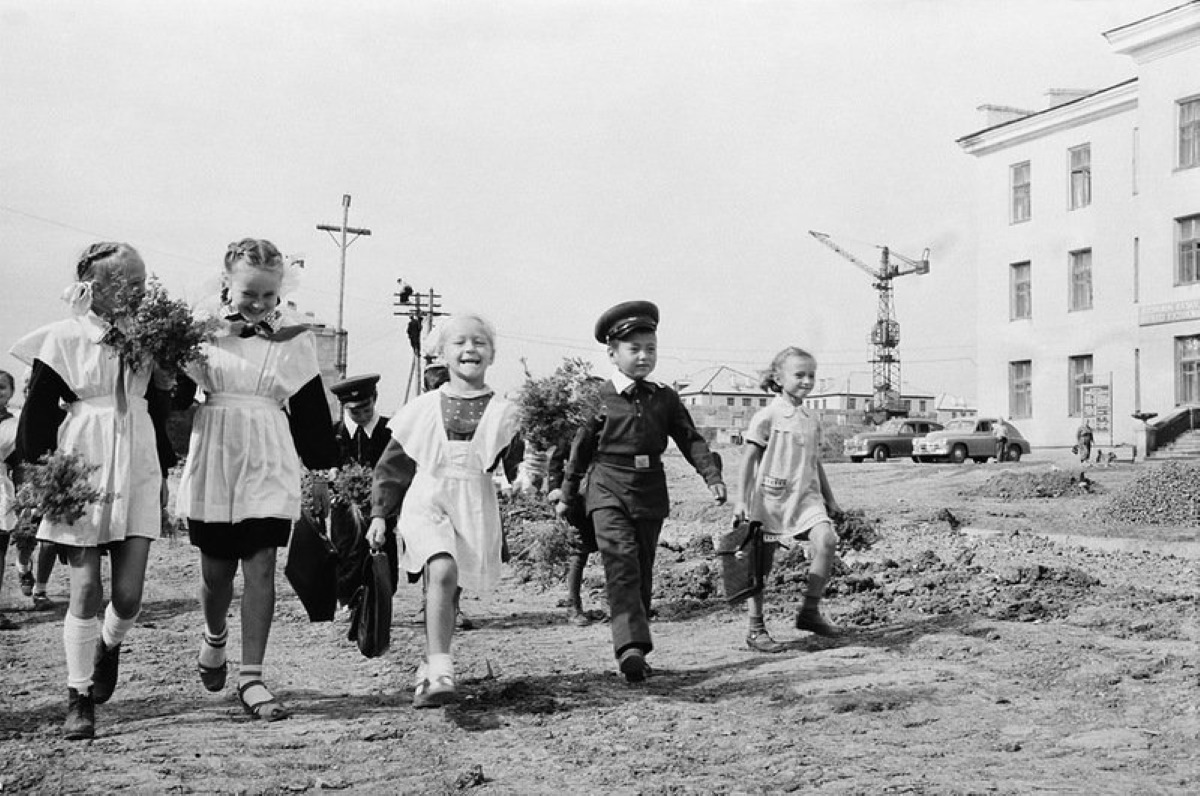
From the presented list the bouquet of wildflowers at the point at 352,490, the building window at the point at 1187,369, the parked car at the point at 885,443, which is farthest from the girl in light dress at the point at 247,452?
the parked car at the point at 885,443

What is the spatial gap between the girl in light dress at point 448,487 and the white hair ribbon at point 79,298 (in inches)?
55.0

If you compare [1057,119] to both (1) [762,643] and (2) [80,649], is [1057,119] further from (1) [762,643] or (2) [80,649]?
(2) [80,649]

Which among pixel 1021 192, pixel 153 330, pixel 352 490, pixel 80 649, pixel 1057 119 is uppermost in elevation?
pixel 1057 119

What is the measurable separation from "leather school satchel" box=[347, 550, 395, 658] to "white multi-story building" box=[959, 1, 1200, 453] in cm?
2990

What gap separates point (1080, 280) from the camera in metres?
40.8

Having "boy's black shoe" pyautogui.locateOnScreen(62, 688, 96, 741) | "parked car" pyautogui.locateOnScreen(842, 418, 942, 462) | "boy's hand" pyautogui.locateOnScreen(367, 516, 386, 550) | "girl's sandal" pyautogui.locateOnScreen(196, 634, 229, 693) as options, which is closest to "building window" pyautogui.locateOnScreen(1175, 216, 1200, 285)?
"parked car" pyautogui.locateOnScreen(842, 418, 942, 462)

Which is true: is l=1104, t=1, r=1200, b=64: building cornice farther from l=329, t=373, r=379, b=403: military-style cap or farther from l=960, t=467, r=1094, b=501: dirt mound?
l=329, t=373, r=379, b=403: military-style cap

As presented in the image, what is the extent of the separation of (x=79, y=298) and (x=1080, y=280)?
3940 centimetres

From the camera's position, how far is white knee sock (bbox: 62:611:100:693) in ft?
17.1

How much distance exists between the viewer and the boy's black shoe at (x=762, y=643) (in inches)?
284

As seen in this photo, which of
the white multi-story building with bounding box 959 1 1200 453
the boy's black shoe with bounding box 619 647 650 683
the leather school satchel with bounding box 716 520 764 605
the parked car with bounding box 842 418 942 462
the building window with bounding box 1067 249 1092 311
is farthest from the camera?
the parked car with bounding box 842 418 942 462

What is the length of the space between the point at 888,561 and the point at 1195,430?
85.8 ft

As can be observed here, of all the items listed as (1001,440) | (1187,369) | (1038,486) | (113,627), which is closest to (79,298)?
(113,627)

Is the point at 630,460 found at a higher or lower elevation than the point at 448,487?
higher
